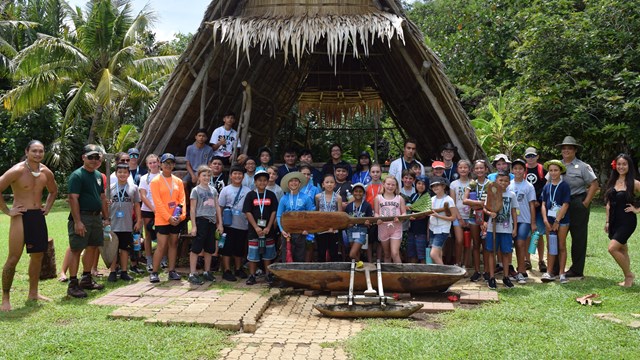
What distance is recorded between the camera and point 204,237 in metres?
7.53

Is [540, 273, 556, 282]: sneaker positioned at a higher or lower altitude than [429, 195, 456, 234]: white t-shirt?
lower

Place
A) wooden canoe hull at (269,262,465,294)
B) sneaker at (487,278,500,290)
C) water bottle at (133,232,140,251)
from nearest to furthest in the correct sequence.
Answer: wooden canoe hull at (269,262,465,294)
sneaker at (487,278,500,290)
water bottle at (133,232,140,251)

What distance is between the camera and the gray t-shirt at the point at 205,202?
7555 millimetres

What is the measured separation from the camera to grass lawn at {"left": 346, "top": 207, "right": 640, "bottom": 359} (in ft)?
15.2

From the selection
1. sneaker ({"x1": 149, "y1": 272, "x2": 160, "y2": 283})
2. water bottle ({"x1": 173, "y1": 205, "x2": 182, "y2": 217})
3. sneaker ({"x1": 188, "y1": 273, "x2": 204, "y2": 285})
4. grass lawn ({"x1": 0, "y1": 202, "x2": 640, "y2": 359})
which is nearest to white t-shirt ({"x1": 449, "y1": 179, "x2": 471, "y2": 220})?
grass lawn ({"x1": 0, "y1": 202, "x2": 640, "y2": 359})

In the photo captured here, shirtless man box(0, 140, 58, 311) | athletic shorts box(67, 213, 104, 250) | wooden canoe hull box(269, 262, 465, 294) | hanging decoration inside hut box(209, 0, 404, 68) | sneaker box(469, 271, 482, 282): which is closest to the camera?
shirtless man box(0, 140, 58, 311)

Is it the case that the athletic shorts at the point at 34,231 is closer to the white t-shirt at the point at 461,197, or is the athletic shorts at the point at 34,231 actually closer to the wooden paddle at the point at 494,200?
the white t-shirt at the point at 461,197

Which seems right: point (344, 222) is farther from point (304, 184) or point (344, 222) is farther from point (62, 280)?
point (62, 280)

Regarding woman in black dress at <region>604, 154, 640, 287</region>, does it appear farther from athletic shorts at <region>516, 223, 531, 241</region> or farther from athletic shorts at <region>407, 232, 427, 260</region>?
athletic shorts at <region>407, 232, 427, 260</region>

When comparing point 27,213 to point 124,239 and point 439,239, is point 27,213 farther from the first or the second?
point 439,239

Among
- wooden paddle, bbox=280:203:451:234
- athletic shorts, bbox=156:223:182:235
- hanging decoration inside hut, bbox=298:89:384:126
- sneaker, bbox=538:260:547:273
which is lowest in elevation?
sneaker, bbox=538:260:547:273

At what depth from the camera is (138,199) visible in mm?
7867

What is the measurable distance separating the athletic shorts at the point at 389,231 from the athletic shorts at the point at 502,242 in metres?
1.09

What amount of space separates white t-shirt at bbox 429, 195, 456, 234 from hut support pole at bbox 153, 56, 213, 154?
4.27 metres
